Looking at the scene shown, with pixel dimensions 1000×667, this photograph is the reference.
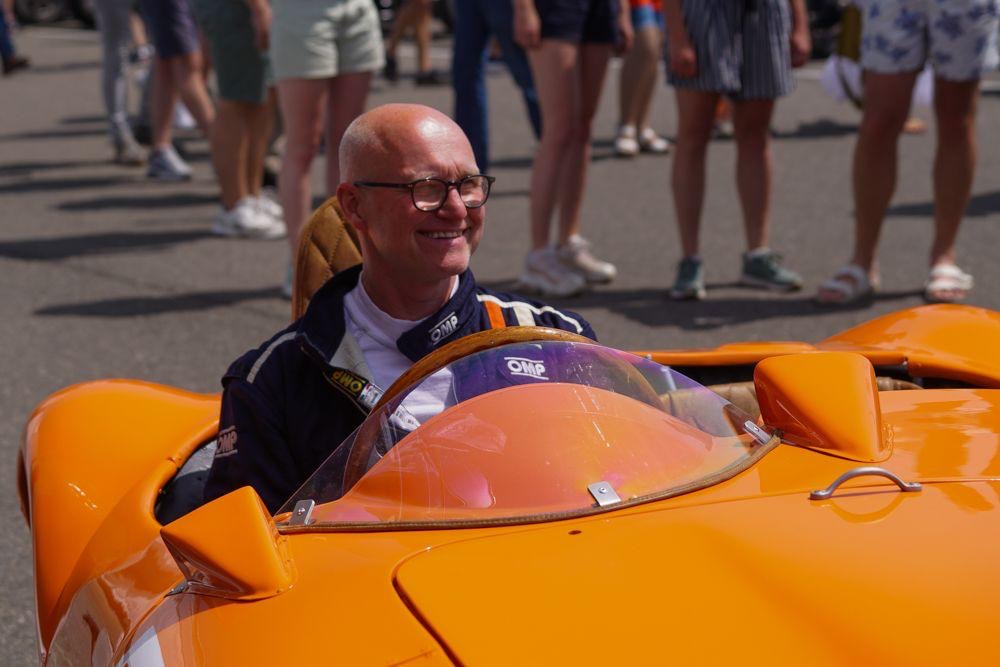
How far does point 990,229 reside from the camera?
21.8ft

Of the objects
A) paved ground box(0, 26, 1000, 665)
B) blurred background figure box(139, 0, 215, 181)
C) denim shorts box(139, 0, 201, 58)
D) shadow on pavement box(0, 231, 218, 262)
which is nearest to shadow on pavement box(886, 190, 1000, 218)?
paved ground box(0, 26, 1000, 665)

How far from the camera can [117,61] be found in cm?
874

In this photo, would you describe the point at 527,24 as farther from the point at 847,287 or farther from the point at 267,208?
the point at 267,208

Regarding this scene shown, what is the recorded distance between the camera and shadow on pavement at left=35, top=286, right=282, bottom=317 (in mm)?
5867

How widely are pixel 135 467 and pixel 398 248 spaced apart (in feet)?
2.33

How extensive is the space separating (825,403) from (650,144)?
7230mm

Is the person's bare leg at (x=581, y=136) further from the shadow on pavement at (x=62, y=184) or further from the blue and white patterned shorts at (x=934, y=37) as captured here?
the shadow on pavement at (x=62, y=184)

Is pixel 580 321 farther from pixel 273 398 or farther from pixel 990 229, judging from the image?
pixel 990 229

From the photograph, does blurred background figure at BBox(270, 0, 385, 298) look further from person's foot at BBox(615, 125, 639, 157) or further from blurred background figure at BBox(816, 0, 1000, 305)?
person's foot at BBox(615, 125, 639, 157)

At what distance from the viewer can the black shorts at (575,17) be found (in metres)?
5.40

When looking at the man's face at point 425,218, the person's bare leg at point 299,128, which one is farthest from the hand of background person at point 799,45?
the man's face at point 425,218

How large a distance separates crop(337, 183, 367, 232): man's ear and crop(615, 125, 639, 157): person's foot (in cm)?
644

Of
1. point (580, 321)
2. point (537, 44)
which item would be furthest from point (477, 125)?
point (580, 321)

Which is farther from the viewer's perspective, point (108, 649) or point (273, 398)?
point (273, 398)
